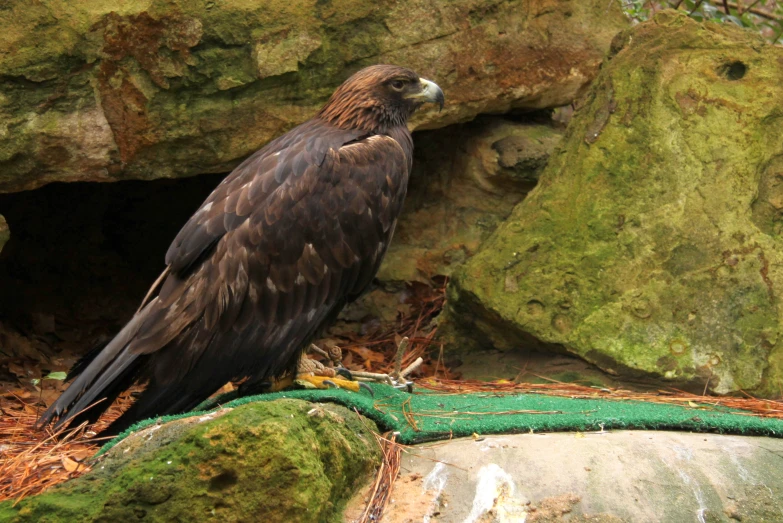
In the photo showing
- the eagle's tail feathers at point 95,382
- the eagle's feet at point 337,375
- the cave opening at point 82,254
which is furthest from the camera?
the cave opening at point 82,254

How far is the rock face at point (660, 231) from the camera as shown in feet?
16.7

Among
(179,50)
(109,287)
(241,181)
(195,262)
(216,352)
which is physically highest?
(179,50)

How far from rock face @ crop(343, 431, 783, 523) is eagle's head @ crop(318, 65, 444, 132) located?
6.49ft

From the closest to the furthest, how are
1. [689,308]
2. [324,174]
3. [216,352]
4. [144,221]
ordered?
[216,352]
[324,174]
[689,308]
[144,221]

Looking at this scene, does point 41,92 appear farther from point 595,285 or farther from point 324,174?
point 595,285

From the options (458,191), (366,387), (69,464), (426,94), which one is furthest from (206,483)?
(458,191)

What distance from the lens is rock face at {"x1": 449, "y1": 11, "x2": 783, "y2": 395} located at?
16.7ft

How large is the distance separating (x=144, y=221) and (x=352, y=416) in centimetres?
432

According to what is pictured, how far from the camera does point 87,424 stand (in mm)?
3854

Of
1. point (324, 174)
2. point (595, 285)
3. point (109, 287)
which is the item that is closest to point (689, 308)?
point (595, 285)

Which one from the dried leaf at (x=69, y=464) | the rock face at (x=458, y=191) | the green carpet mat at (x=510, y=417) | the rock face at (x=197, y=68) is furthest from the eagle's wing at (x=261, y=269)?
the rock face at (x=458, y=191)

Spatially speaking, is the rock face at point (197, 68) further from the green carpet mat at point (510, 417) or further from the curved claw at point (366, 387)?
the green carpet mat at point (510, 417)

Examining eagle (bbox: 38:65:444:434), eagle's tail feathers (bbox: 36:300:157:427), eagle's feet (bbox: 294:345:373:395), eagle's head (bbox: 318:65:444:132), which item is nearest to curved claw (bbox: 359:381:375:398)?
eagle's feet (bbox: 294:345:373:395)

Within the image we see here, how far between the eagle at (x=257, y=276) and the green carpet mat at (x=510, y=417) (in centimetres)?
41
